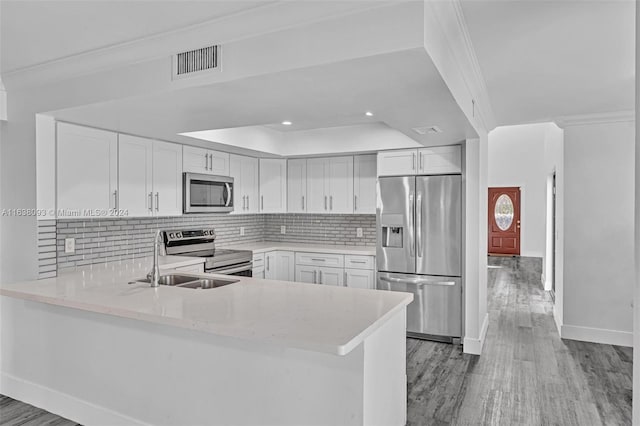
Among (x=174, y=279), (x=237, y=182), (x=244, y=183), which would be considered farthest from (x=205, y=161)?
(x=174, y=279)

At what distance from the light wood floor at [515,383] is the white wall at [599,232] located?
311mm

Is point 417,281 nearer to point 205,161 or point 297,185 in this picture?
point 297,185

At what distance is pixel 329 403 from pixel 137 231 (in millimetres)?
3005

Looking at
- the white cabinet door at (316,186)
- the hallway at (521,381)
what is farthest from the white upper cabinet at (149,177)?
the hallway at (521,381)

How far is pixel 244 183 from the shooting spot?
17.4ft

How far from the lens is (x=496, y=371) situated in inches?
146

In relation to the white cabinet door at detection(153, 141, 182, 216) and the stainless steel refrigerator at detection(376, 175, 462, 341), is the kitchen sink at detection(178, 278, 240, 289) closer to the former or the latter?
the white cabinet door at detection(153, 141, 182, 216)

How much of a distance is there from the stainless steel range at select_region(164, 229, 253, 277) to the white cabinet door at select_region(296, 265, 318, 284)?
0.74m

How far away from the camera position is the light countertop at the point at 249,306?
1.86 meters

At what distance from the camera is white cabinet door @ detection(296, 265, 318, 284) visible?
5.27m

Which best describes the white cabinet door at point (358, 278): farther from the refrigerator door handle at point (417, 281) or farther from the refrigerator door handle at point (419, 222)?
the refrigerator door handle at point (419, 222)

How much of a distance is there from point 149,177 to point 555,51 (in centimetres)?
345

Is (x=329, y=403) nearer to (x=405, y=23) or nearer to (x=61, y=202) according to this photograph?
(x=405, y=23)

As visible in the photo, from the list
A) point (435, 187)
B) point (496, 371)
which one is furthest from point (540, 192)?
point (496, 371)
